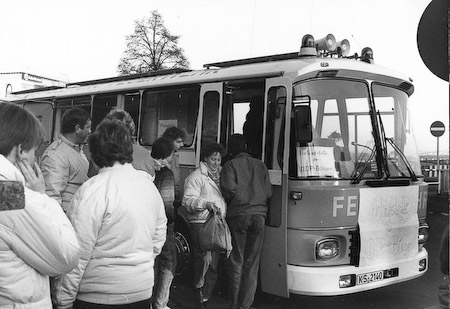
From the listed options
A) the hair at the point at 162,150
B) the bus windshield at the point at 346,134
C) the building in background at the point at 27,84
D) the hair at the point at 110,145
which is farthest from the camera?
the building in background at the point at 27,84

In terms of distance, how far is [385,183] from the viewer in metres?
5.51

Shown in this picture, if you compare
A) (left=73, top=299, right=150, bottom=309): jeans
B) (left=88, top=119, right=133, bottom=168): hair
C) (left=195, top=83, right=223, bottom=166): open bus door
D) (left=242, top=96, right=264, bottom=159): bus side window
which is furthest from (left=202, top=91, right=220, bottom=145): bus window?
(left=73, top=299, right=150, bottom=309): jeans

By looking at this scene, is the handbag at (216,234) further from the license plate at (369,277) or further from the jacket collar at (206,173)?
the license plate at (369,277)

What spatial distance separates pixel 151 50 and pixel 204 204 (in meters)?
→ 3.15

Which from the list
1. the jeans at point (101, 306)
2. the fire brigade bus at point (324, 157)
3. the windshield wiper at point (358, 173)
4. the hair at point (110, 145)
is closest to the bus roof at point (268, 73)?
the fire brigade bus at point (324, 157)

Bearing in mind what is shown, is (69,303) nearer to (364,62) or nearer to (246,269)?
(246,269)

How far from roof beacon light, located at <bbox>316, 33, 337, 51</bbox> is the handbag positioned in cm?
249

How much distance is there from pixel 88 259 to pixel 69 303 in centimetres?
30

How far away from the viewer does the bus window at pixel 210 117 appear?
6039mm

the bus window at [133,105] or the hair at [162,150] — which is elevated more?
the bus window at [133,105]

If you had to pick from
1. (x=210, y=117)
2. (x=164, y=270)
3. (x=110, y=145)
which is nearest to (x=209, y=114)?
(x=210, y=117)

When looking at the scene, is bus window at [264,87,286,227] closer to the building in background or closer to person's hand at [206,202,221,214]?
person's hand at [206,202,221,214]

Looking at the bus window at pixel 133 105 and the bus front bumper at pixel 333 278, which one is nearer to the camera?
the bus front bumper at pixel 333 278

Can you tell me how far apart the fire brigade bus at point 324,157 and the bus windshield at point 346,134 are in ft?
0.04
